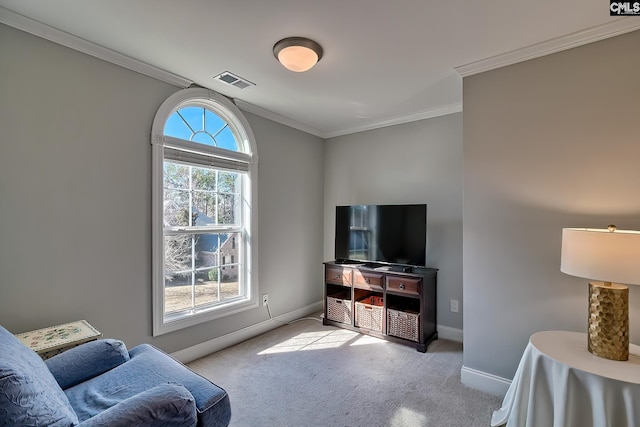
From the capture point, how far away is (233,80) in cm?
267

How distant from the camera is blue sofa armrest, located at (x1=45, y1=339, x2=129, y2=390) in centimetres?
151

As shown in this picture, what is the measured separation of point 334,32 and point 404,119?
1861 millimetres

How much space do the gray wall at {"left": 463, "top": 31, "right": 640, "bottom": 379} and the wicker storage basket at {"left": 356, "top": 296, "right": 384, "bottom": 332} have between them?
107 cm

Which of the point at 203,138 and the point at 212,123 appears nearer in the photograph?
the point at 203,138

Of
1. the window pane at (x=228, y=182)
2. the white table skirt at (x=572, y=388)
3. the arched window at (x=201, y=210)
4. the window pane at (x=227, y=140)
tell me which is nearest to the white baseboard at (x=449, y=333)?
the white table skirt at (x=572, y=388)

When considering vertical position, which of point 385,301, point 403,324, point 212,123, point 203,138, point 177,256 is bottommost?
point 403,324

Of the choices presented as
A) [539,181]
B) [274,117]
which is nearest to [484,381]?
[539,181]

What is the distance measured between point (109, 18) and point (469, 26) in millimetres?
2236

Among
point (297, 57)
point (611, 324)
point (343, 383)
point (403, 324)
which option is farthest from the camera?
point (403, 324)

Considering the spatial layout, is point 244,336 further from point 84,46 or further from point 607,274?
point 607,274

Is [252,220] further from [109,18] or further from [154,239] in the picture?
[109,18]

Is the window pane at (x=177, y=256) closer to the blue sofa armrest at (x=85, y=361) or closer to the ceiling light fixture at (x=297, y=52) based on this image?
the blue sofa armrest at (x=85, y=361)

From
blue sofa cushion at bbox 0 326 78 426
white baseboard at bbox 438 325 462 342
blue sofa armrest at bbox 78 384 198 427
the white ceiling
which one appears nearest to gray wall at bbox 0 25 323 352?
the white ceiling

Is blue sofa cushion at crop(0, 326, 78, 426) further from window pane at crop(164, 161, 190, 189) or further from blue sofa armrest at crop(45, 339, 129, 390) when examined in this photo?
window pane at crop(164, 161, 190, 189)
